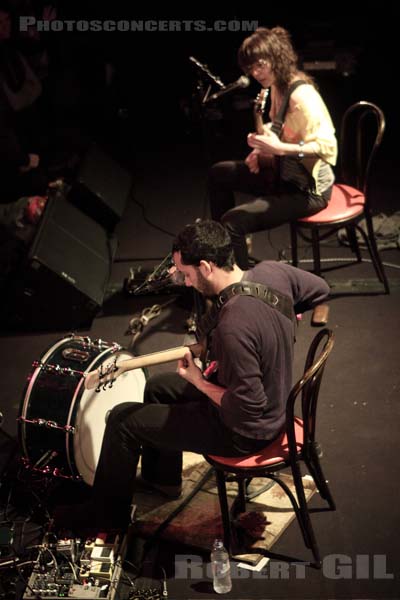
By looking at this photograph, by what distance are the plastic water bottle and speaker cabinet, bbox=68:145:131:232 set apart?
3464mm

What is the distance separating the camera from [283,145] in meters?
4.93

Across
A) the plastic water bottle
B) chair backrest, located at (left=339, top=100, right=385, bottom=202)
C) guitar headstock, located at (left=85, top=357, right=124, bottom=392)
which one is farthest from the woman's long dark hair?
the plastic water bottle

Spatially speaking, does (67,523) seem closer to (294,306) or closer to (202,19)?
(294,306)

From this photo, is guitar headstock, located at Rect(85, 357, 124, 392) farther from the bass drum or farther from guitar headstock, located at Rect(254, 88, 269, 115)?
guitar headstock, located at Rect(254, 88, 269, 115)

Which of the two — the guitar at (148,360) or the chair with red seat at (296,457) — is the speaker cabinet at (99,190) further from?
the chair with red seat at (296,457)

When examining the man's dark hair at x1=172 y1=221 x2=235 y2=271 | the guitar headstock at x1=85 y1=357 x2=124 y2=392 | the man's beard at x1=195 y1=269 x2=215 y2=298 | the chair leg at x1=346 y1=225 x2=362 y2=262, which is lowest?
the chair leg at x1=346 y1=225 x2=362 y2=262

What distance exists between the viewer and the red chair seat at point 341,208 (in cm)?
516

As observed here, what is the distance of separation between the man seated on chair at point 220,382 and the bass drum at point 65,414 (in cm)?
24

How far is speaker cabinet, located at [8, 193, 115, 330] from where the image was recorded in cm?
537

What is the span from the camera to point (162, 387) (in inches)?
153

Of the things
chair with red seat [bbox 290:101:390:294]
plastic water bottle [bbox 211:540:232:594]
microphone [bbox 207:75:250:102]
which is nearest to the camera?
plastic water bottle [bbox 211:540:232:594]

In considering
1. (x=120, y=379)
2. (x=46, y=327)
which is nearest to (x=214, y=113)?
(x=46, y=327)

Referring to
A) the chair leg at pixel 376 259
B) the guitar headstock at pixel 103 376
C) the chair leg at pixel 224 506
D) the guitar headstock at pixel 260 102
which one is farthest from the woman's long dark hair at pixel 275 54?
the chair leg at pixel 224 506

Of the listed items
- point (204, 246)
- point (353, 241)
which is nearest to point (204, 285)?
point (204, 246)
